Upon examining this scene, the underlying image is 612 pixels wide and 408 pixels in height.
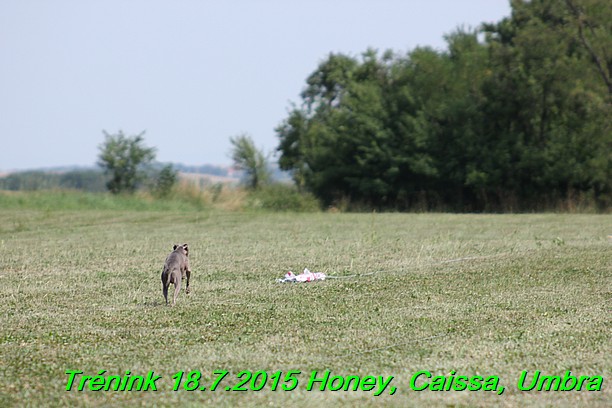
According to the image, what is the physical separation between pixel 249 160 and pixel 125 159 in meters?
9.94

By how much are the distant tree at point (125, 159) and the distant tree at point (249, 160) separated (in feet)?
28.4

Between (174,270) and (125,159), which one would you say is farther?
(125,159)

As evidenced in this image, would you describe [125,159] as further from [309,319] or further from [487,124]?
[309,319]

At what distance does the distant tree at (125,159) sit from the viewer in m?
41.7

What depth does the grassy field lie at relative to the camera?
628cm

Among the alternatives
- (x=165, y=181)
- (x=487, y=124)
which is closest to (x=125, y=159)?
(x=165, y=181)

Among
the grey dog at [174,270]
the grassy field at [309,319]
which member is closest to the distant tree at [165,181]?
the grassy field at [309,319]

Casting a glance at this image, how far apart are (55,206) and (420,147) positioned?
54.1 feet

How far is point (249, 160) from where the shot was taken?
49.8 m

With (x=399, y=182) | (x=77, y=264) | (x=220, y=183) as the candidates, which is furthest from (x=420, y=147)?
(x=77, y=264)

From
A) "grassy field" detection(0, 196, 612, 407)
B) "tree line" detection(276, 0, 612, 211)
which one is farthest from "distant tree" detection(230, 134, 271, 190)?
"grassy field" detection(0, 196, 612, 407)

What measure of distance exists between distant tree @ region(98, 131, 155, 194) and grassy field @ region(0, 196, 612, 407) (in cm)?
2318

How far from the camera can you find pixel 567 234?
20.6m

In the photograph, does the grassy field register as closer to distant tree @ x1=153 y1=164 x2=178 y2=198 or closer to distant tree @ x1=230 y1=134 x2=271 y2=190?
distant tree @ x1=153 y1=164 x2=178 y2=198
